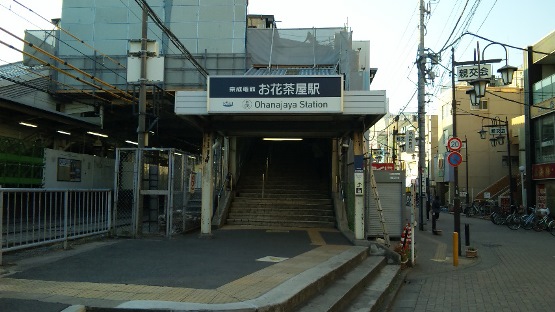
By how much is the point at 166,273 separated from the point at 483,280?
23.5ft

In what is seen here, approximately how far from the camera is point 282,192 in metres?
19.5

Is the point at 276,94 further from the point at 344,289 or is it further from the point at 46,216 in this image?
the point at 46,216

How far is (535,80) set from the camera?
2850 centimetres

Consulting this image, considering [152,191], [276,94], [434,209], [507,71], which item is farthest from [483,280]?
[434,209]

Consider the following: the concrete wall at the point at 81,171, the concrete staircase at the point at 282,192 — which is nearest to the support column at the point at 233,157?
the concrete staircase at the point at 282,192

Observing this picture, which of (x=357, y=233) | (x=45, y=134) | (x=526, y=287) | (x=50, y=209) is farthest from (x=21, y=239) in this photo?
(x=45, y=134)

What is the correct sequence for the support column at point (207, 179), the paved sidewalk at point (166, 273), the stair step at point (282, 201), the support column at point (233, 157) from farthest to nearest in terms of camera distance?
the support column at point (233, 157)
the stair step at point (282, 201)
the support column at point (207, 179)
the paved sidewalk at point (166, 273)

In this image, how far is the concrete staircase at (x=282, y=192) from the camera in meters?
16.7

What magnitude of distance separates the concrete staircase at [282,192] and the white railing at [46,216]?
644 cm

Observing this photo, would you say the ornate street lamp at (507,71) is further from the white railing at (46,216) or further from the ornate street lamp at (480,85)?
the white railing at (46,216)

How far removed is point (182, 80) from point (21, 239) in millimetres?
16809

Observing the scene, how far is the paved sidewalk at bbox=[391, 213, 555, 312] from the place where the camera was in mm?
8133

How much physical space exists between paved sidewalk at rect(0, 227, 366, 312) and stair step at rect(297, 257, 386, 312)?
0.31 metres

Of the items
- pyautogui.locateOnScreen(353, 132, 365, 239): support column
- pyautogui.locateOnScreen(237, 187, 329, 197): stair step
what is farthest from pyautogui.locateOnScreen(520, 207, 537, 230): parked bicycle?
pyautogui.locateOnScreen(353, 132, 365, 239): support column
